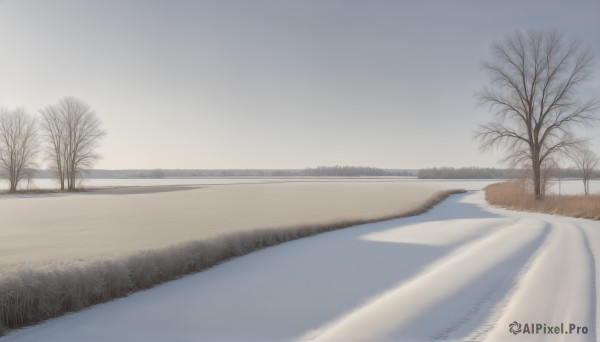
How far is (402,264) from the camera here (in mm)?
11734

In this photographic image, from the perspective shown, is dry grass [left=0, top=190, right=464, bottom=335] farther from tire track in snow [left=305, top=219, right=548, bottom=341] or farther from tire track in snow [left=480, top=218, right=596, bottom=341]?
tire track in snow [left=480, top=218, right=596, bottom=341]

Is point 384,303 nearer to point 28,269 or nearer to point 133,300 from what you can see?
point 133,300

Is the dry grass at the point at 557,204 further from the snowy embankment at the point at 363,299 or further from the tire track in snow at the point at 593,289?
the snowy embankment at the point at 363,299

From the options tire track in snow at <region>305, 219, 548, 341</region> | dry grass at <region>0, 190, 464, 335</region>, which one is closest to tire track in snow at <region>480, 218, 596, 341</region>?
tire track in snow at <region>305, 219, 548, 341</region>

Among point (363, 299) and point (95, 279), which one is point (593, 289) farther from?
point (95, 279)

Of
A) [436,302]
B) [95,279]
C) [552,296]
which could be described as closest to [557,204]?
[552,296]

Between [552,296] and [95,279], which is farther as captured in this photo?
[95,279]

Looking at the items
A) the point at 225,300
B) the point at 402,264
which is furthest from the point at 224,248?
the point at 402,264

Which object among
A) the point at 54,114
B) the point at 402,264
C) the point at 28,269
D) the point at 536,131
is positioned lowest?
the point at 402,264

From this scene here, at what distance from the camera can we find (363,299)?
326 inches

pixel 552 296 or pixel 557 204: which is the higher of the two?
pixel 552 296

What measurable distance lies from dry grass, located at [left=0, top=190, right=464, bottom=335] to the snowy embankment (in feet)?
1.20

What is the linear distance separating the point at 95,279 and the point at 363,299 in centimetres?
541

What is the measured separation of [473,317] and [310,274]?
473 cm
